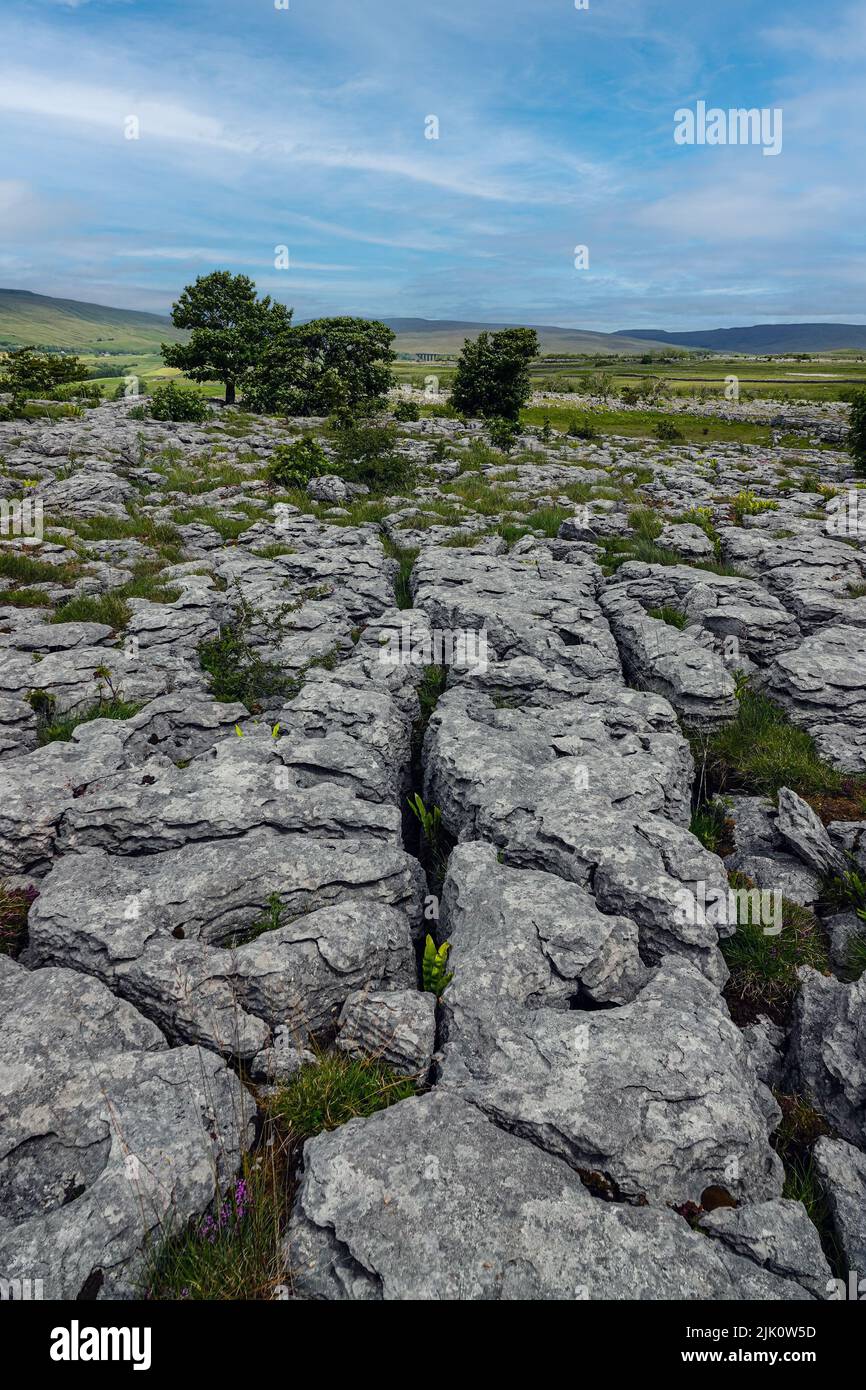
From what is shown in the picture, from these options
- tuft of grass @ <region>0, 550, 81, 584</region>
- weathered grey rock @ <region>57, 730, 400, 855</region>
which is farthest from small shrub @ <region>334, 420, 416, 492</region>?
weathered grey rock @ <region>57, 730, 400, 855</region>

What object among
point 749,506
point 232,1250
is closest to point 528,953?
point 232,1250

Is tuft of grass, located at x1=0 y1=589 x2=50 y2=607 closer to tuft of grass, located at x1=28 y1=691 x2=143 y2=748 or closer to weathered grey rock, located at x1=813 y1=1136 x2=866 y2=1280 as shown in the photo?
tuft of grass, located at x1=28 y1=691 x2=143 y2=748

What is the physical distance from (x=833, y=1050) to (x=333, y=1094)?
437 cm

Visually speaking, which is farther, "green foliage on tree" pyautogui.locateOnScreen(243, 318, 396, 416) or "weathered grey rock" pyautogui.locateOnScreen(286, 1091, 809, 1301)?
"green foliage on tree" pyautogui.locateOnScreen(243, 318, 396, 416)

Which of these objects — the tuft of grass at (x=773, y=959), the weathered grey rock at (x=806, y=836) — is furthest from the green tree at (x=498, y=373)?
the tuft of grass at (x=773, y=959)

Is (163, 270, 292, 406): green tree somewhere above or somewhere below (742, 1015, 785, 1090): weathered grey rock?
above

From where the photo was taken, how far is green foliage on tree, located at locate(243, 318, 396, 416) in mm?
51625

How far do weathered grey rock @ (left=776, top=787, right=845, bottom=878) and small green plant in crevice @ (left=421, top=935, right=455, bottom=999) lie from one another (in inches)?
187

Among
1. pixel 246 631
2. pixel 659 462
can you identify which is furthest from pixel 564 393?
pixel 246 631

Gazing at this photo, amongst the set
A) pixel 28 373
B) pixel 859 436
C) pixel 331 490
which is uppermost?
pixel 28 373

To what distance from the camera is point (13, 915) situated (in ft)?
20.7

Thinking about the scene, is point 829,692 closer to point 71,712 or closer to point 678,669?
point 678,669
